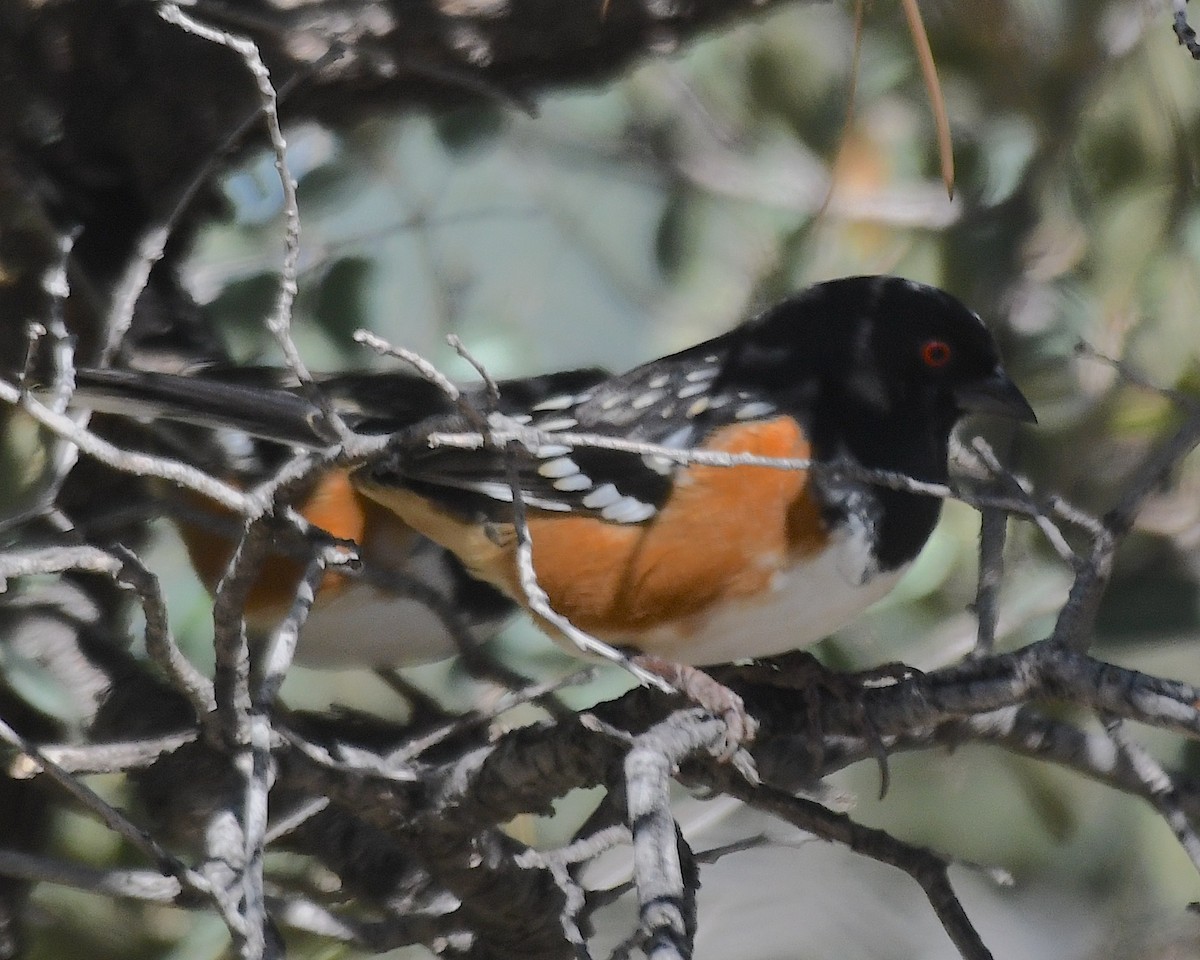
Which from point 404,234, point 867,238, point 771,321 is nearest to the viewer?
point 771,321

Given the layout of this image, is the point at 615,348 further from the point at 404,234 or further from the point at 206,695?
the point at 206,695

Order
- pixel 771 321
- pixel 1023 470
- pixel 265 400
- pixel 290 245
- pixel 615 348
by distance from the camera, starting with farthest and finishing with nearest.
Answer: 1. pixel 615 348
2. pixel 1023 470
3. pixel 771 321
4. pixel 265 400
5. pixel 290 245

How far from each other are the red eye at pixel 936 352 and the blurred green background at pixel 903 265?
24 cm

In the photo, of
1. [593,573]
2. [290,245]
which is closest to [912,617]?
[593,573]

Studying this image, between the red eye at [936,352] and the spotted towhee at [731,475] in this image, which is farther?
the red eye at [936,352]

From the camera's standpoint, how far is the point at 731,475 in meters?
1.66

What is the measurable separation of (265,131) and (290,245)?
1.00 m

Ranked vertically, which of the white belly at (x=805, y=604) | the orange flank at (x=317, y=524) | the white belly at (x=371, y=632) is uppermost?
the white belly at (x=805, y=604)

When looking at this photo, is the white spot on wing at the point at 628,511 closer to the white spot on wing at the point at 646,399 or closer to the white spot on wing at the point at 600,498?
the white spot on wing at the point at 600,498

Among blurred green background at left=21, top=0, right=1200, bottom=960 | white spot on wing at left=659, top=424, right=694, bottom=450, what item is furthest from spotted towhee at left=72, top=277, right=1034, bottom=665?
blurred green background at left=21, top=0, right=1200, bottom=960

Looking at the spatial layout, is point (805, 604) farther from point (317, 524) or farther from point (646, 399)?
point (317, 524)

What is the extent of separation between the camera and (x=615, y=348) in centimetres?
292

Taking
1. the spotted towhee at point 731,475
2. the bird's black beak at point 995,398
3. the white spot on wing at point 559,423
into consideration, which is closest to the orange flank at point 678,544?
the spotted towhee at point 731,475

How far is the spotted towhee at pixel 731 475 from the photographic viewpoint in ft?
5.38
